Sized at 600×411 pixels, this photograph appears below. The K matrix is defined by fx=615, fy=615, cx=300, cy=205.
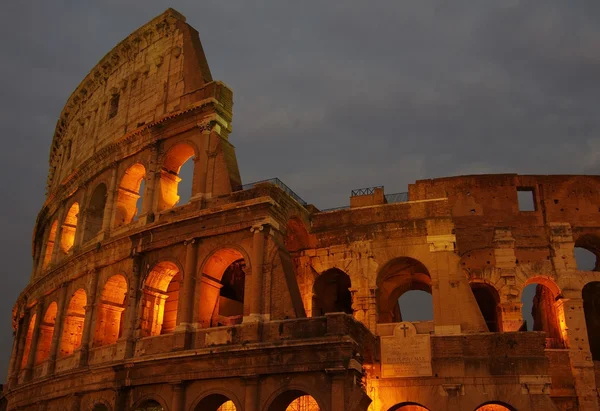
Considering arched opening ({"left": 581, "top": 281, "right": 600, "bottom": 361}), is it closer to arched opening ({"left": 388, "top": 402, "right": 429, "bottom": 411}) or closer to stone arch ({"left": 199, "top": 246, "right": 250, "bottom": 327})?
arched opening ({"left": 388, "top": 402, "right": 429, "bottom": 411})

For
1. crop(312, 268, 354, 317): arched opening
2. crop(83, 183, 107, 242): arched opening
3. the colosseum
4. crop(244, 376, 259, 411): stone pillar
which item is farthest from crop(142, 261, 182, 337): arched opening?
crop(83, 183, 107, 242): arched opening

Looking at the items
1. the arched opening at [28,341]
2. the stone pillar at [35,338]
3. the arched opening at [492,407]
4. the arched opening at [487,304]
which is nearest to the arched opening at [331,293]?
the arched opening at [487,304]

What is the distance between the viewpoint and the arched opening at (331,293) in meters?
19.3

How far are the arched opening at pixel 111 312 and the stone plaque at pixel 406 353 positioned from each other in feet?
27.3

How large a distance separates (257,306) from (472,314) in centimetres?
604

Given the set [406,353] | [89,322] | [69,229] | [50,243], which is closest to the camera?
[406,353]

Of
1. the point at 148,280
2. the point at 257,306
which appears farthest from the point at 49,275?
the point at 257,306

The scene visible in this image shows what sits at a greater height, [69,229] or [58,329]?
[69,229]

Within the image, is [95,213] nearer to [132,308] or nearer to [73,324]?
[73,324]

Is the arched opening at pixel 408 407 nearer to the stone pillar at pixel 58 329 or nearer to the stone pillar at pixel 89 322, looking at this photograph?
the stone pillar at pixel 89 322

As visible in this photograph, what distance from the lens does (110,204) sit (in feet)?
67.6

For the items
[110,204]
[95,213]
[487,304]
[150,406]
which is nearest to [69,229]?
[95,213]

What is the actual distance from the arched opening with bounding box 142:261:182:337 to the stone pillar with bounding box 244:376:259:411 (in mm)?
4103

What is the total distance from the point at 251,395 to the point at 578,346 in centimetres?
1027
